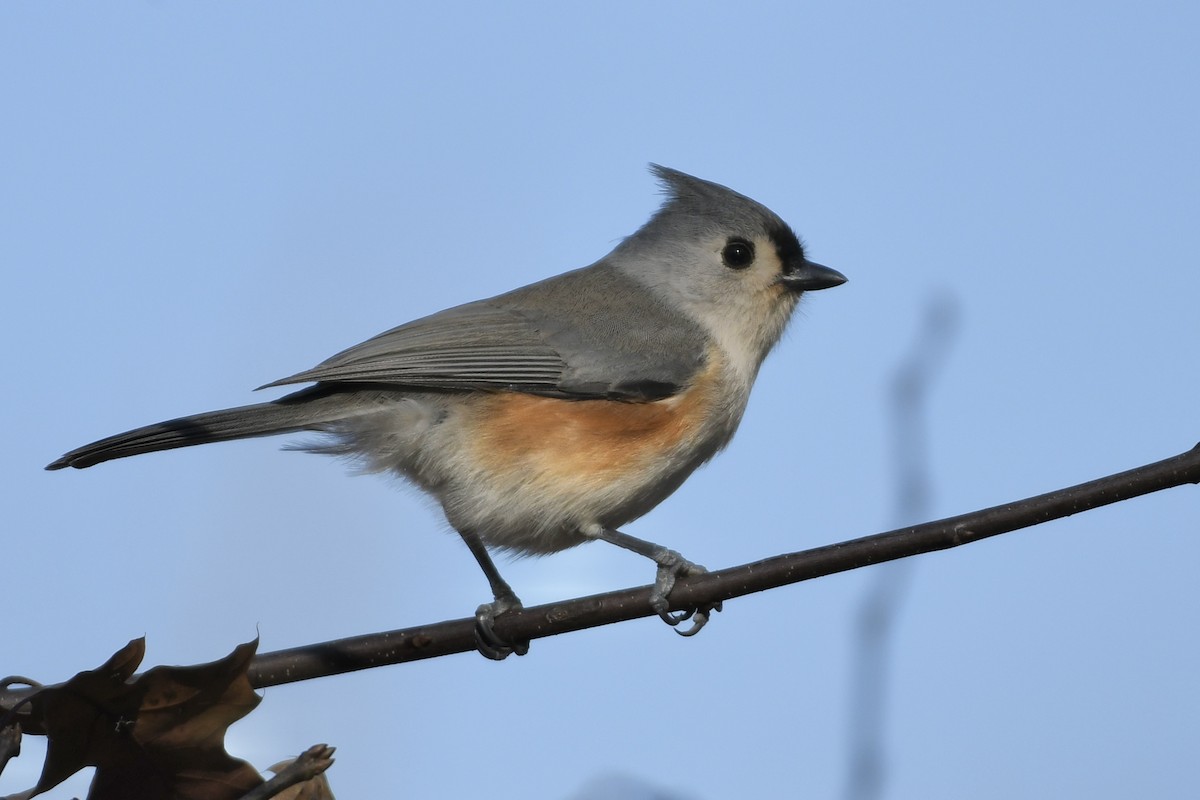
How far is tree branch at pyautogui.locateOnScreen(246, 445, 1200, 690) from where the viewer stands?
1.83 m

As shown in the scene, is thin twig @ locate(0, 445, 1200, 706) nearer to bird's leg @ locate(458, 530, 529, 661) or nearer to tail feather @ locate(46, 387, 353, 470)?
bird's leg @ locate(458, 530, 529, 661)

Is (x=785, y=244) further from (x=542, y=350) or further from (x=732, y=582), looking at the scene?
(x=732, y=582)

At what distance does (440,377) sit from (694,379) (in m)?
0.75

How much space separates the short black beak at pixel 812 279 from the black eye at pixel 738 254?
0.14 metres

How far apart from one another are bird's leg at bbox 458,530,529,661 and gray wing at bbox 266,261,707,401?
A: 0.48 metres

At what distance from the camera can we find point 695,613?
2844 millimetres

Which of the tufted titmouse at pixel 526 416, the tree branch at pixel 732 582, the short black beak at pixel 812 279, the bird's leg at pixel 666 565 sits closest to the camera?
the tree branch at pixel 732 582

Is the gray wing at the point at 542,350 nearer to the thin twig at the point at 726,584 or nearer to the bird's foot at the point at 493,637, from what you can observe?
the bird's foot at the point at 493,637

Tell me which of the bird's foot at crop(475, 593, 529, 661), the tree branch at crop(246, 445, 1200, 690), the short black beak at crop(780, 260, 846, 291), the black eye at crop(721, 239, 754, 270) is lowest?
the bird's foot at crop(475, 593, 529, 661)

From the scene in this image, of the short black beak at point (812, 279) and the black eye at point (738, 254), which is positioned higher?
the black eye at point (738, 254)

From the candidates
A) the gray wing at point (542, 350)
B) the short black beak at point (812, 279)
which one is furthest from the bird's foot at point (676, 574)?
the short black beak at point (812, 279)

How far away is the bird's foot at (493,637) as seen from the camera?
2877 mm

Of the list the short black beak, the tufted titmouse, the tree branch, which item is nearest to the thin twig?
the tree branch

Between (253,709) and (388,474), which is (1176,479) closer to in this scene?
(253,709)
